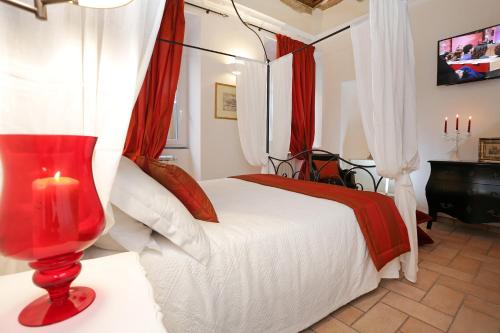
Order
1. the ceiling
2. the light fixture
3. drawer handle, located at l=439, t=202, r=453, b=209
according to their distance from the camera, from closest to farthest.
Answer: the light fixture, drawer handle, located at l=439, t=202, r=453, b=209, the ceiling

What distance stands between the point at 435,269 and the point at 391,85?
161 centimetres

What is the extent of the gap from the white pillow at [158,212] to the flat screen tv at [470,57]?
3.68 metres

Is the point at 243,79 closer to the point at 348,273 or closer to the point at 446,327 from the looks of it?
the point at 348,273

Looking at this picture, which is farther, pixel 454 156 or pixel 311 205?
pixel 454 156

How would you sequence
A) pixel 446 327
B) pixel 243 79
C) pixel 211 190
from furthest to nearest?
pixel 243 79, pixel 211 190, pixel 446 327

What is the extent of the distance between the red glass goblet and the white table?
1.0 inches

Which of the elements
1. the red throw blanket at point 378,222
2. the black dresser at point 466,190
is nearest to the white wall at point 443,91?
the black dresser at point 466,190

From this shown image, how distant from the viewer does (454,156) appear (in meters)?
3.01

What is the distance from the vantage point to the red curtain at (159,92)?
9.05 feet

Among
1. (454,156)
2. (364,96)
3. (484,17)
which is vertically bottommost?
(454,156)

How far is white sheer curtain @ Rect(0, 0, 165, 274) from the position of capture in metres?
0.68

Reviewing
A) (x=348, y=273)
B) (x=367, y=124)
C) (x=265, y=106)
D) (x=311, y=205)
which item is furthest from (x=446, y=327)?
(x=265, y=106)

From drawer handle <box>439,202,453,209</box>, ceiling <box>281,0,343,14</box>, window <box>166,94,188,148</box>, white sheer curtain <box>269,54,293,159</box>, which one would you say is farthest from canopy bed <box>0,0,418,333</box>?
ceiling <box>281,0,343,14</box>

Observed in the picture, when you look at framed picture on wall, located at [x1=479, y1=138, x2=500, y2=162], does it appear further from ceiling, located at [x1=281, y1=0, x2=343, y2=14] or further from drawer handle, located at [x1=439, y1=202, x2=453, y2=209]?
ceiling, located at [x1=281, y1=0, x2=343, y2=14]
